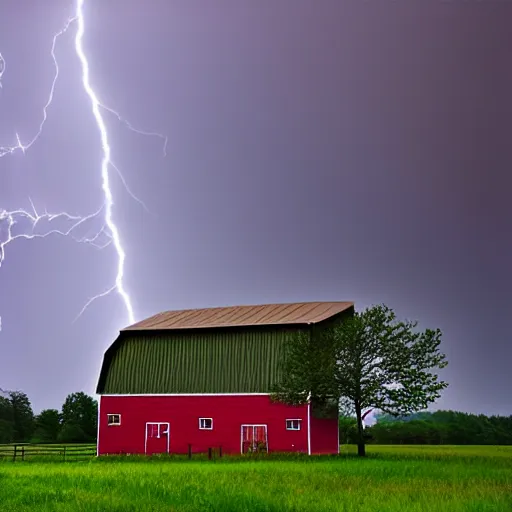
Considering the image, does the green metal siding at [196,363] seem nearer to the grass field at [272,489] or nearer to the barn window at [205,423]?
the barn window at [205,423]

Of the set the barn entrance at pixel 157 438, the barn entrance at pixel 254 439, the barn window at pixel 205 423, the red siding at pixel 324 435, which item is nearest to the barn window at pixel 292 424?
the red siding at pixel 324 435

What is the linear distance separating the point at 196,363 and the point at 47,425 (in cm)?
2013

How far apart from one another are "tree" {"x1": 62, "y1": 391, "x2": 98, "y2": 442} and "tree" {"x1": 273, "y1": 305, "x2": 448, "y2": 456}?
75.6ft

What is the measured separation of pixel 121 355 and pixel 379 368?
1394 centimetres

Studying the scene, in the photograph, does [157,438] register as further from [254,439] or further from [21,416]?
[21,416]

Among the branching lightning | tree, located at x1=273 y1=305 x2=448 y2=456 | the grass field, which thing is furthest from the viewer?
the branching lightning

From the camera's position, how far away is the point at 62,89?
184 feet

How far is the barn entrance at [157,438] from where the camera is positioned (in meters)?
40.3

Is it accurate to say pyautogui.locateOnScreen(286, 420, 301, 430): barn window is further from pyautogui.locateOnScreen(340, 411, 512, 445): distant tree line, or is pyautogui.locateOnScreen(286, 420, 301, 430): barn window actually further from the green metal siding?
pyautogui.locateOnScreen(340, 411, 512, 445): distant tree line

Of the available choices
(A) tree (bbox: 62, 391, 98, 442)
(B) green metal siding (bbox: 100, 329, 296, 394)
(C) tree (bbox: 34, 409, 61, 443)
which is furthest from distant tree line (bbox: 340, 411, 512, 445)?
(C) tree (bbox: 34, 409, 61, 443)

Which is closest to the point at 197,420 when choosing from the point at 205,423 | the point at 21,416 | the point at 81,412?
the point at 205,423

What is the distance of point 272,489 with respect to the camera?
19359 mm

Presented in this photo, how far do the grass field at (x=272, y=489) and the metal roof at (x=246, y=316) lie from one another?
12.7 meters

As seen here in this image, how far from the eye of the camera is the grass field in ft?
53.1
